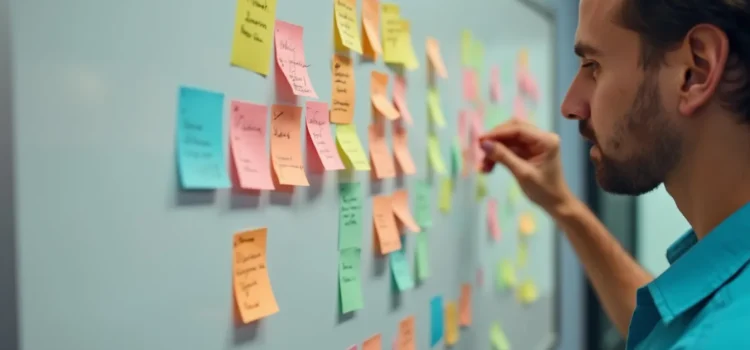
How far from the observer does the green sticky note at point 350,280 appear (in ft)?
2.38

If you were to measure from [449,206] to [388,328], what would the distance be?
0.95 feet

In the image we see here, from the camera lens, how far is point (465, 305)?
112 centimetres

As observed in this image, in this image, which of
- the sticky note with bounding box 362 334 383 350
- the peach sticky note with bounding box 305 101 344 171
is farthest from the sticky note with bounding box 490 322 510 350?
the peach sticky note with bounding box 305 101 344 171

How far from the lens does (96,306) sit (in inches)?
17.2

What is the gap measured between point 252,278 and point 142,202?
16 cm

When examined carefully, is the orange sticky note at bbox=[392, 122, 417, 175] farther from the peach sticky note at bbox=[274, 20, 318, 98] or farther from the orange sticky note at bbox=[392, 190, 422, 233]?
the peach sticky note at bbox=[274, 20, 318, 98]

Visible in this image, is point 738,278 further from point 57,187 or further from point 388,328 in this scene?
point 57,187

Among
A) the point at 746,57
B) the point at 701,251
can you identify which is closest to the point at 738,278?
the point at 701,251

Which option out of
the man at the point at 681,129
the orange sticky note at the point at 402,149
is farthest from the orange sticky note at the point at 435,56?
the man at the point at 681,129

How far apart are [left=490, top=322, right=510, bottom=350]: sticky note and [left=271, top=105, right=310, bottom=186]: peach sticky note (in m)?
0.76

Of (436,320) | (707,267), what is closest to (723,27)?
(707,267)

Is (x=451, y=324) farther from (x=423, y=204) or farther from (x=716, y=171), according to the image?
(x=716, y=171)

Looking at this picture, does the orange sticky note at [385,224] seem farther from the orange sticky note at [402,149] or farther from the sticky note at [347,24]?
the sticky note at [347,24]

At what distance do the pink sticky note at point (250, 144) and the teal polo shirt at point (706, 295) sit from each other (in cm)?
42
